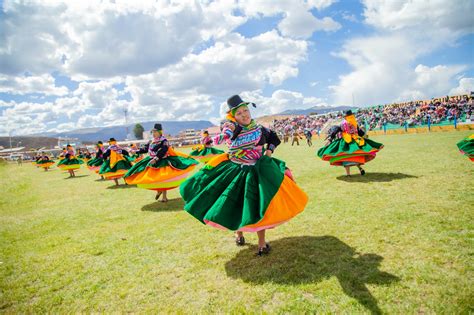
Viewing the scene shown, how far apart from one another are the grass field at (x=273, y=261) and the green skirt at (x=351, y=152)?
2.03m

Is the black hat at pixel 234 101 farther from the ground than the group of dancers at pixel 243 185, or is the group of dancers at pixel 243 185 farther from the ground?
the black hat at pixel 234 101

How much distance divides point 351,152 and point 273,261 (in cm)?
684

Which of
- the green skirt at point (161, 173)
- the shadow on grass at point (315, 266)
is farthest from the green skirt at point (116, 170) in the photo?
the shadow on grass at point (315, 266)

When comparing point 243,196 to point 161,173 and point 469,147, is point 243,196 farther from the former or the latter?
point 469,147

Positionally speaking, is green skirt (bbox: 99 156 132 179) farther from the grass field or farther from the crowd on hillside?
the crowd on hillside

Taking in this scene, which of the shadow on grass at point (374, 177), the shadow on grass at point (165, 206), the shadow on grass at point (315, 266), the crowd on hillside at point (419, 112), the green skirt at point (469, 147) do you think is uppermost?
the crowd on hillside at point (419, 112)

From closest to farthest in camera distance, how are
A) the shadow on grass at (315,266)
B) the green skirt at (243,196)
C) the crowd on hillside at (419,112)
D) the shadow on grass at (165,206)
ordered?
the shadow on grass at (315,266) → the green skirt at (243,196) → the shadow on grass at (165,206) → the crowd on hillside at (419,112)

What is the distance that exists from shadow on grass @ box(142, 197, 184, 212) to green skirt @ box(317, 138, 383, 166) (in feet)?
18.7

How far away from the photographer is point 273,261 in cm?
463

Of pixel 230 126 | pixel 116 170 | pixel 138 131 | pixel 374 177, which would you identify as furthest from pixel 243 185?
pixel 138 131

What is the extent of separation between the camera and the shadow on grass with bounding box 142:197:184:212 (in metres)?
8.91

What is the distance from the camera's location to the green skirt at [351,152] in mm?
10195

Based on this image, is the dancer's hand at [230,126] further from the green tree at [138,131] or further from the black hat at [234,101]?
the green tree at [138,131]

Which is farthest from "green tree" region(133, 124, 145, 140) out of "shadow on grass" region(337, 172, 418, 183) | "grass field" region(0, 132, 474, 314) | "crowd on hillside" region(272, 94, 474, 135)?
"shadow on grass" region(337, 172, 418, 183)
